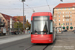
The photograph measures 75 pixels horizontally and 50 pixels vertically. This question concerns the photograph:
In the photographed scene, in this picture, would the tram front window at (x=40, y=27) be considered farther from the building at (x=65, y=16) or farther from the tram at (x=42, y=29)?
the building at (x=65, y=16)

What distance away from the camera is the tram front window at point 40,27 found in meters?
12.6

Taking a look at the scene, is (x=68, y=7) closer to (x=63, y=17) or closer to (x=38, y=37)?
(x=63, y=17)

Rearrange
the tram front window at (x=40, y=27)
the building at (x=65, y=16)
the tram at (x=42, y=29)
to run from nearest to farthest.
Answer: the tram at (x=42, y=29)
the tram front window at (x=40, y=27)
the building at (x=65, y=16)

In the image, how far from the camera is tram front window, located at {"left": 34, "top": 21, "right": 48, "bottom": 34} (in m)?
12.6

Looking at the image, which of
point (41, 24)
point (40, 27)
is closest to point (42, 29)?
point (40, 27)

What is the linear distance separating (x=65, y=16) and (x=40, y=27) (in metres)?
104

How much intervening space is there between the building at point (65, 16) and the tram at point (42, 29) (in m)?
101

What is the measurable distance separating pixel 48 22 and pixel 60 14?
106 metres

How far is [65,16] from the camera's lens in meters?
114

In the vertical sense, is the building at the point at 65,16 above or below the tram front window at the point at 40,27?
above

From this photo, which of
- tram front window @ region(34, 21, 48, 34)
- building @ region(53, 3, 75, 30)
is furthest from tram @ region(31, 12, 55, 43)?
building @ region(53, 3, 75, 30)

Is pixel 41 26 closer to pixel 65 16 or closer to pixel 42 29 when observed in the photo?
pixel 42 29

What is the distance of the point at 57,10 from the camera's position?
119438mm

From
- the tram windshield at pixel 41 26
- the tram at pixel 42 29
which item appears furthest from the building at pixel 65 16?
the tram windshield at pixel 41 26
